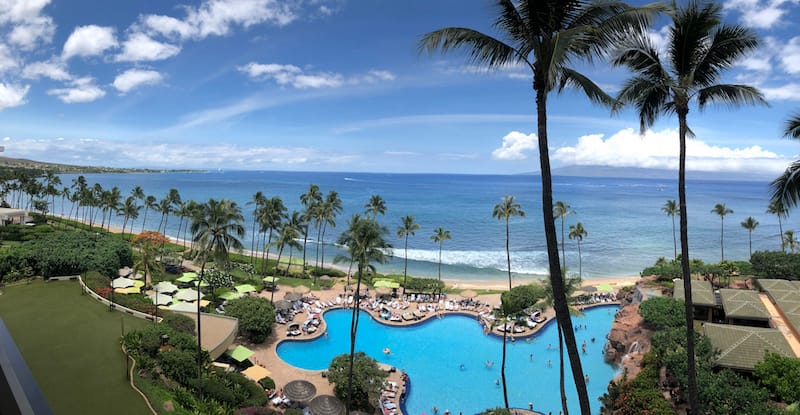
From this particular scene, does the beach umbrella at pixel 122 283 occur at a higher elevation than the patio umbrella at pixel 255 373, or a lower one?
higher

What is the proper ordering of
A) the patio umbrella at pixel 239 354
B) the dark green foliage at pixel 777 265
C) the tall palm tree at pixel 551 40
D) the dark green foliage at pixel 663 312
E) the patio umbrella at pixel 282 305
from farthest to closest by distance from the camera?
the patio umbrella at pixel 282 305
the dark green foliage at pixel 777 265
the patio umbrella at pixel 239 354
the dark green foliage at pixel 663 312
the tall palm tree at pixel 551 40

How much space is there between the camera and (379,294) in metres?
48.4

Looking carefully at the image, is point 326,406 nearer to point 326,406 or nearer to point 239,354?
point 326,406

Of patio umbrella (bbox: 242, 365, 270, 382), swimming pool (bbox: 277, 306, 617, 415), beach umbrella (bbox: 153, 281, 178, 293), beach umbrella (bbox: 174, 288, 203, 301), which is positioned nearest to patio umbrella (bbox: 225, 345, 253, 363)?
patio umbrella (bbox: 242, 365, 270, 382)

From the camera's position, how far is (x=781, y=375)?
1920 centimetres

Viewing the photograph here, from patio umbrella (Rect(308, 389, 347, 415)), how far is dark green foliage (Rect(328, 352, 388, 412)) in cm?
128

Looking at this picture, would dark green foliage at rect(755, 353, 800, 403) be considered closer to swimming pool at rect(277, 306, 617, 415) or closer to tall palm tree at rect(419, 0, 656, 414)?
swimming pool at rect(277, 306, 617, 415)

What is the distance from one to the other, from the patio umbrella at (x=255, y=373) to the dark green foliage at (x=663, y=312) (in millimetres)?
27863

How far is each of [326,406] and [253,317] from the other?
1239 cm

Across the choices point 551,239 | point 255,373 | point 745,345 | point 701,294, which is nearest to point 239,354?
point 255,373

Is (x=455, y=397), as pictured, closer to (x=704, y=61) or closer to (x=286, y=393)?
(x=286, y=393)

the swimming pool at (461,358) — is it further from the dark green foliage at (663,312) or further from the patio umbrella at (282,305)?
the dark green foliage at (663,312)

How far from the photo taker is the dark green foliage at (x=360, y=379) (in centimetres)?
2472

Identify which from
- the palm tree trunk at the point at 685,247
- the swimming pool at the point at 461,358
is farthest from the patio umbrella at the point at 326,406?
the palm tree trunk at the point at 685,247
